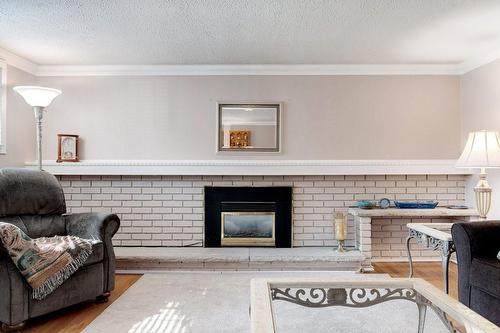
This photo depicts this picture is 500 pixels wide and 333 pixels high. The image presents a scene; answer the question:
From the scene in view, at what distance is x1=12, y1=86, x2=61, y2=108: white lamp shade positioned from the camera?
10.6 feet

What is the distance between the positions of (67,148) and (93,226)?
1.60 metres

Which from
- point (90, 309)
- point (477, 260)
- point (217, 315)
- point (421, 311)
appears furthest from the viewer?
point (90, 309)

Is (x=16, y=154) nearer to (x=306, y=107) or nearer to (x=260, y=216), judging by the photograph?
(x=260, y=216)

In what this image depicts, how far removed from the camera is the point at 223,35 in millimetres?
3205

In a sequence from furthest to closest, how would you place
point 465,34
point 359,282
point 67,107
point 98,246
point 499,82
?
point 67,107 < point 499,82 < point 465,34 < point 98,246 < point 359,282

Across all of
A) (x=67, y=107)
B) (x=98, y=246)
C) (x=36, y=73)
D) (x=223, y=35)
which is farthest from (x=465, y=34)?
(x=36, y=73)

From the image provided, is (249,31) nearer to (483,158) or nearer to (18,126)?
(483,158)

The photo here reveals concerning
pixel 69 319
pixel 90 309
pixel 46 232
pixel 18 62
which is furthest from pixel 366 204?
pixel 18 62

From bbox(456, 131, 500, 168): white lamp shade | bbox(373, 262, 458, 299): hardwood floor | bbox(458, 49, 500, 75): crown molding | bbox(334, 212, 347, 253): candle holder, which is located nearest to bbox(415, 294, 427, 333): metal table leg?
bbox(456, 131, 500, 168): white lamp shade

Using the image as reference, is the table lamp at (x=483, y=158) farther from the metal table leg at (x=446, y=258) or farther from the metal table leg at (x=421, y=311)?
the metal table leg at (x=421, y=311)

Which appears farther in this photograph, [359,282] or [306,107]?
[306,107]

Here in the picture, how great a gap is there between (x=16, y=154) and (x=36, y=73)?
0.97m

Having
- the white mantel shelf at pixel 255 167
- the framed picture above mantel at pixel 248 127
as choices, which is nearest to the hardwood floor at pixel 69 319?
the white mantel shelf at pixel 255 167

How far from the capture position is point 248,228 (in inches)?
162
